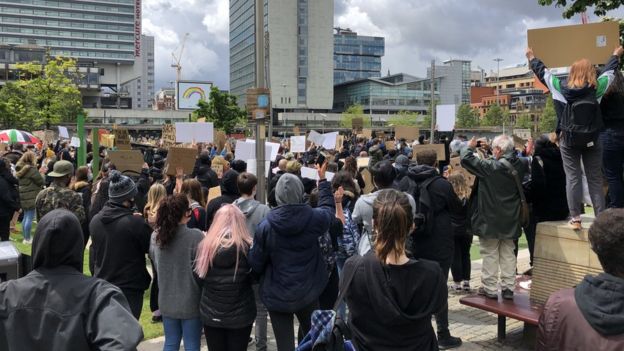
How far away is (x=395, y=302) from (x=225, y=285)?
5.86 feet

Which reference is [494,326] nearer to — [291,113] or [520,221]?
[520,221]

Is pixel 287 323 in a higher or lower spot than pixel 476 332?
higher

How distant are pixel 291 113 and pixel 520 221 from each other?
12137 centimetres

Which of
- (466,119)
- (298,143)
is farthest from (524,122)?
(298,143)

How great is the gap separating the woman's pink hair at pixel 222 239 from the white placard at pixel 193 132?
25.9ft

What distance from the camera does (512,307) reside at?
536cm

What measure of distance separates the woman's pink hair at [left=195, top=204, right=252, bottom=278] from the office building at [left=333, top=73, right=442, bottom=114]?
13391cm

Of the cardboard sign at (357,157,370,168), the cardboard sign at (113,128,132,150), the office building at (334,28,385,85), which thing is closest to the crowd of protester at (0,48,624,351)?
the cardboard sign at (357,157,370,168)

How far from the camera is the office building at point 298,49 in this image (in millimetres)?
126438

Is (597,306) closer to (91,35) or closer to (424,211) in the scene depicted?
(424,211)

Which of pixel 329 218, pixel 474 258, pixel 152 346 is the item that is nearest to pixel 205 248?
pixel 329 218

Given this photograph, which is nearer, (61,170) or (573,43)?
(573,43)

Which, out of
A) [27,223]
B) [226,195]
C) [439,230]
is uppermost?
[226,195]

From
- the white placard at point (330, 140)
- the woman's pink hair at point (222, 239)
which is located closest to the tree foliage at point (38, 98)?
the white placard at point (330, 140)
